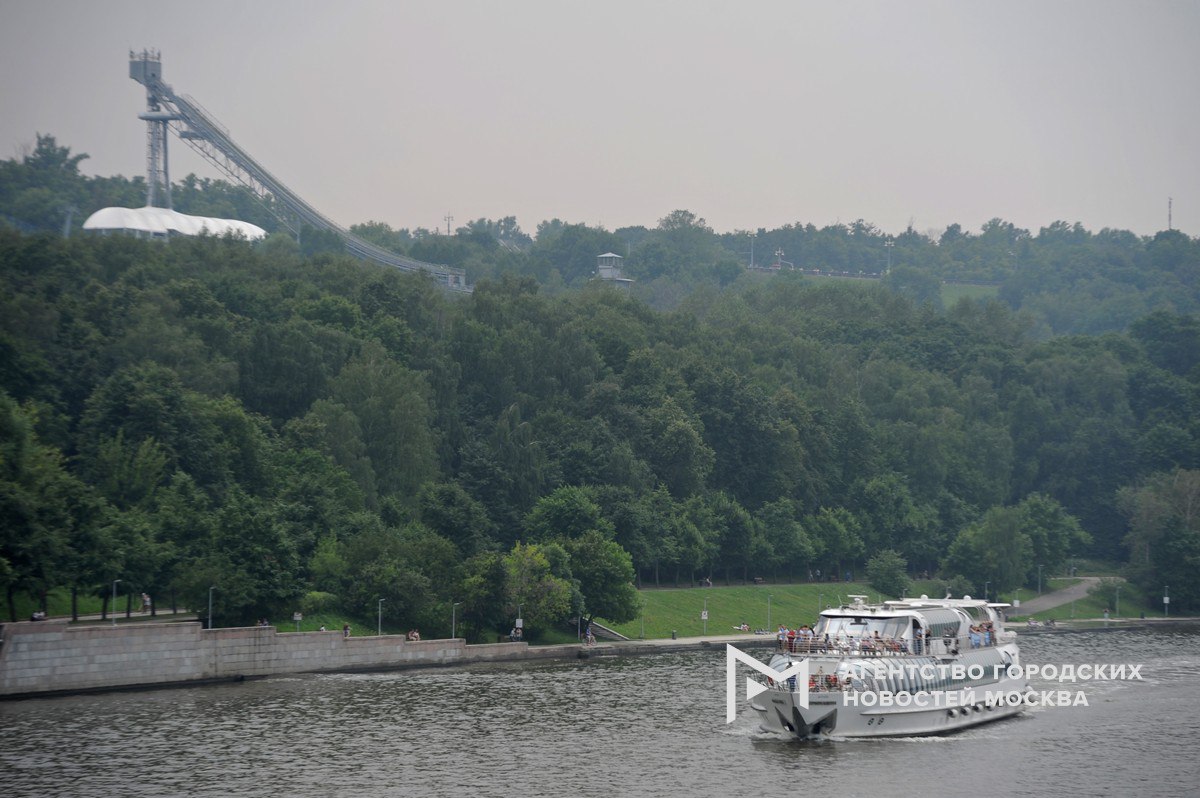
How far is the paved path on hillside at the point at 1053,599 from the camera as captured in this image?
14612 centimetres

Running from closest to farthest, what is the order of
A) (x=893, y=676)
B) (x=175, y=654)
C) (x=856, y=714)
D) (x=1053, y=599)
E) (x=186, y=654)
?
(x=856, y=714), (x=893, y=676), (x=175, y=654), (x=186, y=654), (x=1053, y=599)

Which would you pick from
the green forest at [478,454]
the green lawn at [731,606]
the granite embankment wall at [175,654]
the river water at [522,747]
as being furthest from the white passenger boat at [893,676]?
the green lawn at [731,606]

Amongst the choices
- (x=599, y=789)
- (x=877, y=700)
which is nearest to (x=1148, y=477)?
(x=877, y=700)

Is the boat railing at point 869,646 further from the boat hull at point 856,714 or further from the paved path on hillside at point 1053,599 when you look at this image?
the paved path on hillside at point 1053,599

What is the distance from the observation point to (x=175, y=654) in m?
77.5

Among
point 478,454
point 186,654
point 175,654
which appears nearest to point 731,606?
point 478,454

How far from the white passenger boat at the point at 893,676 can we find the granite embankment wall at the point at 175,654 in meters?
27.5

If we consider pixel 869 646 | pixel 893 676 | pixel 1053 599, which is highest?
pixel 869 646

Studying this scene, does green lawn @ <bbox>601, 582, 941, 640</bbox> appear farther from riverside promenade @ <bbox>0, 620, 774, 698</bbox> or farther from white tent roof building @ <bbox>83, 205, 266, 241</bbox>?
white tent roof building @ <bbox>83, 205, 266, 241</bbox>

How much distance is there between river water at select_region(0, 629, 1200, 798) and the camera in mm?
56094

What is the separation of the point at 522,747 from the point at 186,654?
78.2ft

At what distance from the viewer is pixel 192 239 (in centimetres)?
16725

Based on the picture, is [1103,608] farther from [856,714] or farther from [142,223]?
[142,223]

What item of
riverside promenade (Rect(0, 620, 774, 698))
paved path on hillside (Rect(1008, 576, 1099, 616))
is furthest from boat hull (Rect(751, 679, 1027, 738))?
paved path on hillside (Rect(1008, 576, 1099, 616))
